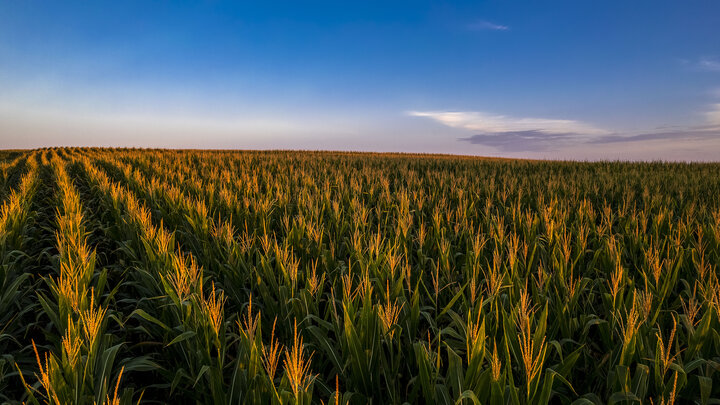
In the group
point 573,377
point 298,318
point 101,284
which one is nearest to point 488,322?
point 573,377

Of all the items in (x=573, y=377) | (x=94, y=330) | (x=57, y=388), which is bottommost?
(x=573, y=377)

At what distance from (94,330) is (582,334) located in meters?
2.70

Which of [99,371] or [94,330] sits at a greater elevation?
[94,330]

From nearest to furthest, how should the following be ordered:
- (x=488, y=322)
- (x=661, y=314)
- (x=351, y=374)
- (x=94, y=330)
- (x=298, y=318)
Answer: (x=94, y=330)
(x=351, y=374)
(x=488, y=322)
(x=298, y=318)
(x=661, y=314)

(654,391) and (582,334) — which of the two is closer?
(654,391)

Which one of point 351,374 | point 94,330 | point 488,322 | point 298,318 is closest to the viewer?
point 94,330

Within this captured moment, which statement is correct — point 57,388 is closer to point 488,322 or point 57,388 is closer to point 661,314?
point 488,322

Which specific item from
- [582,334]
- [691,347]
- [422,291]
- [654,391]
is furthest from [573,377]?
[422,291]

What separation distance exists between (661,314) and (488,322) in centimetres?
151

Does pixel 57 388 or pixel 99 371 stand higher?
pixel 57 388

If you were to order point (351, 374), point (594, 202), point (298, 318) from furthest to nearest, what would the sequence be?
point (594, 202), point (298, 318), point (351, 374)

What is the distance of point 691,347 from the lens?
196 cm

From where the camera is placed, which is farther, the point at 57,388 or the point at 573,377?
the point at 573,377

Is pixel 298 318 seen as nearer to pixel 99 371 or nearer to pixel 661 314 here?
pixel 99 371
